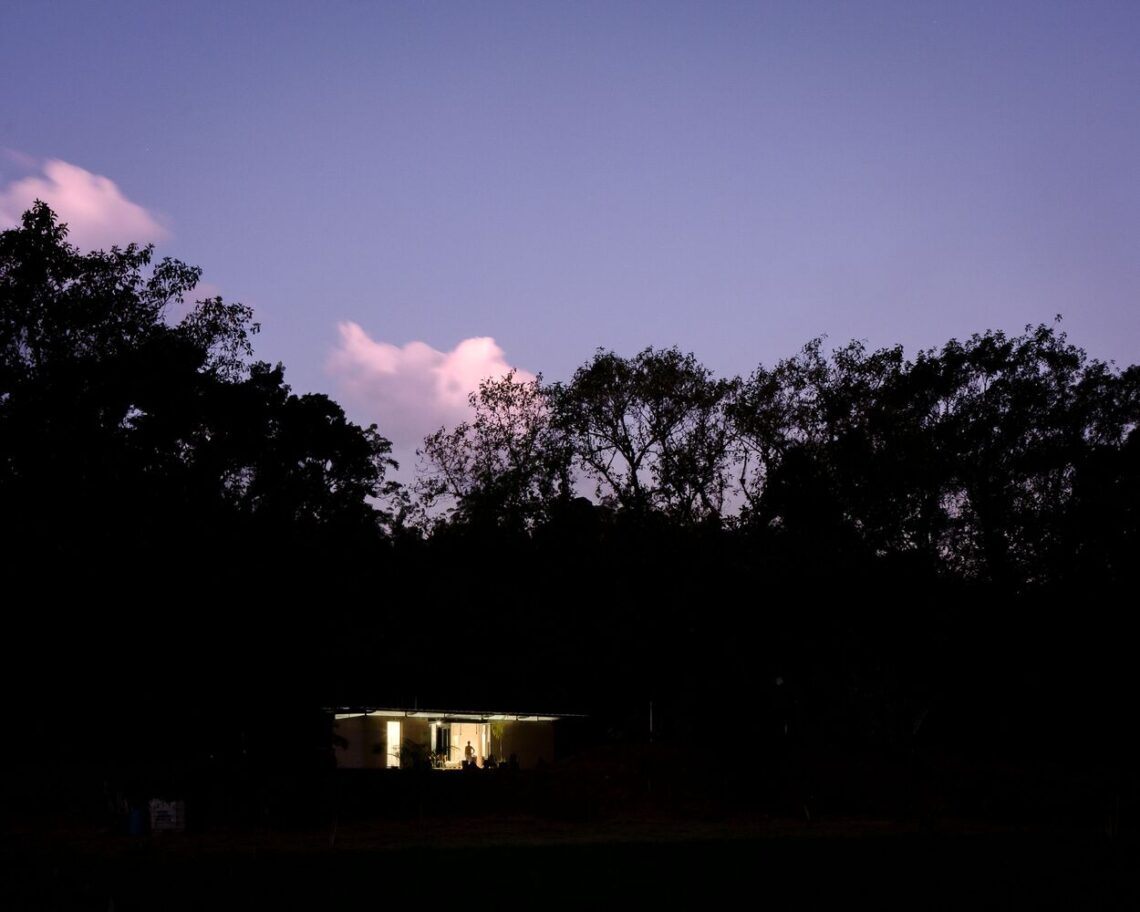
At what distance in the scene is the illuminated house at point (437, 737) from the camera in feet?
152

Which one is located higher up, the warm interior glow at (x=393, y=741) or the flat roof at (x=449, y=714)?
the flat roof at (x=449, y=714)

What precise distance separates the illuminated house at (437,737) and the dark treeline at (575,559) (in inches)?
67.1

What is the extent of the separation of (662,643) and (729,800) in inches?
327

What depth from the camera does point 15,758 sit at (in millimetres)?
42156

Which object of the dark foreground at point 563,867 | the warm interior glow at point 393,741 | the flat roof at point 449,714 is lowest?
the dark foreground at point 563,867

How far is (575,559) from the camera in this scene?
55844 millimetres

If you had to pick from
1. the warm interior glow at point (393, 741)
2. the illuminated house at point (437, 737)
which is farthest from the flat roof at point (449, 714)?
the warm interior glow at point (393, 741)

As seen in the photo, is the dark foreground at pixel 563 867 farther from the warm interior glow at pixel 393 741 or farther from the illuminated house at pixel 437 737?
the warm interior glow at pixel 393 741

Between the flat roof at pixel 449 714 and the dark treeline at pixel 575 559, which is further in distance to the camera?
the flat roof at pixel 449 714

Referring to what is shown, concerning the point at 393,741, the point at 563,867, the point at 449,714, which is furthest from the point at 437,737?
the point at 563,867

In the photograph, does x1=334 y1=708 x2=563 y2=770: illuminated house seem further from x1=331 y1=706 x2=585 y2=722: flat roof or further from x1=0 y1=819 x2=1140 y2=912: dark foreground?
x1=0 y1=819 x2=1140 y2=912: dark foreground

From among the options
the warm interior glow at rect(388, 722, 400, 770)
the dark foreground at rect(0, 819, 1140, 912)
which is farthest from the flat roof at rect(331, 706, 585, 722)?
the dark foreground at rect(0, 819, 1140, 912)

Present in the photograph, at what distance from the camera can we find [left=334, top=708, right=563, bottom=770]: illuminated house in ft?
152

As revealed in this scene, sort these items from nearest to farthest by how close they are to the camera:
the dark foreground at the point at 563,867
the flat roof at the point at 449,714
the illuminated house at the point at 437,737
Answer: the dark foreground at the point at 563,867
the flat roof at the point at 449,714
the illuminated house at the point at 437,737
